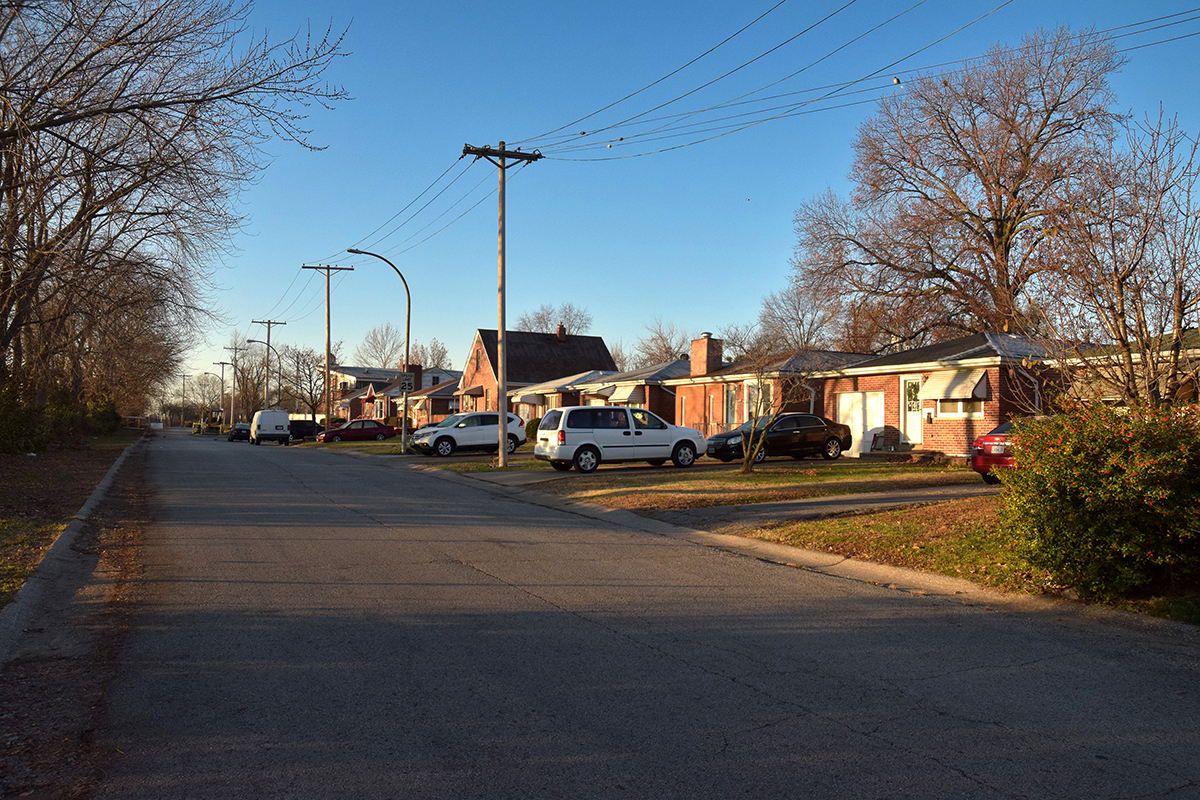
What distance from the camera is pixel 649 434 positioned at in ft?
74.6

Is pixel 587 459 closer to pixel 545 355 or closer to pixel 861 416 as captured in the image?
pixel 861 416

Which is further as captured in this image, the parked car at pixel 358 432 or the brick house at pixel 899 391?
the parked car at pixel 358 432

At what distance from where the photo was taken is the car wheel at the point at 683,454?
23.2 m

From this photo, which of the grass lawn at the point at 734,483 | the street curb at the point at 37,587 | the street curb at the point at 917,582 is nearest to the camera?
the street curb at the point at 37,587

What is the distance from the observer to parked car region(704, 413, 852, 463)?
2517cm

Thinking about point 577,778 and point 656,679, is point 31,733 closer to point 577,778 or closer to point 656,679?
point 577,778

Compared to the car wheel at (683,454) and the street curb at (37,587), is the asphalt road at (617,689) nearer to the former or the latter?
the street curb at (37,587)

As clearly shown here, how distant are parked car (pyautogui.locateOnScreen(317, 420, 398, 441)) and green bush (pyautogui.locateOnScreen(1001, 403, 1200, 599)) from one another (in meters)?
43.6

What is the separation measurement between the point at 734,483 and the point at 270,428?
3966 cm

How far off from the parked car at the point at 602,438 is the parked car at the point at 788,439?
2209mm

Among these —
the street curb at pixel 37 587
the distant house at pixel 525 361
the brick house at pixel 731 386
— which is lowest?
the street curb at pixel 37 587

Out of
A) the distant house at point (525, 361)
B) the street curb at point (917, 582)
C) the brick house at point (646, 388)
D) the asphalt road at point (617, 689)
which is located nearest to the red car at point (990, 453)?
the street curb at point (917, 582)

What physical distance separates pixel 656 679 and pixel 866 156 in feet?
115

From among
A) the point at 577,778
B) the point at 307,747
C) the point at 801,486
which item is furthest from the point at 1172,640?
the point at 801,486
